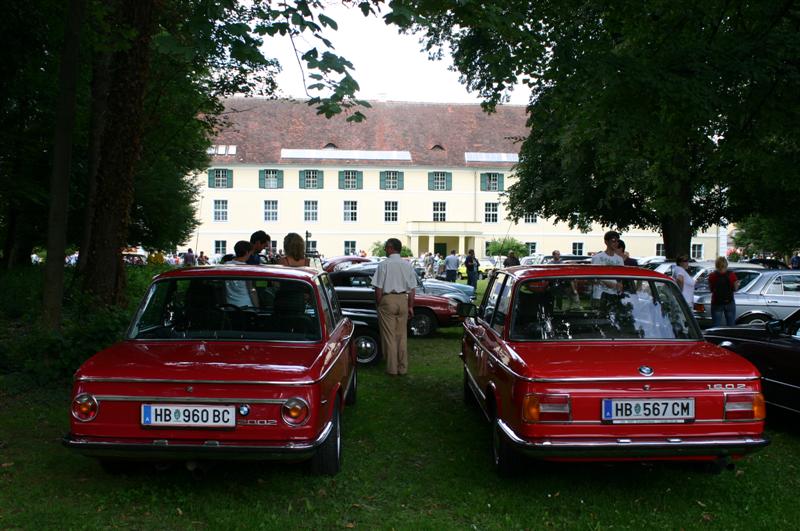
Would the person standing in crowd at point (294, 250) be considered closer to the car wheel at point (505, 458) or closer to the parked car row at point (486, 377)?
the parked car row at point (486, 377)

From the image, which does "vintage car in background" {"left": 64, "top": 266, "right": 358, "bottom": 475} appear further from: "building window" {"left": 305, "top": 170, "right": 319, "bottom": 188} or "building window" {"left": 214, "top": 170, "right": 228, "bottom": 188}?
"building window" {"left": 214, "top": 170, "right": 228, "bottom": 188}

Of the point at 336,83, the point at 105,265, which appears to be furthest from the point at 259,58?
the point at 105,265

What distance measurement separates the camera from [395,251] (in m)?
9.43

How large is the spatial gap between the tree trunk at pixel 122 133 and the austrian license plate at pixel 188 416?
232 inches

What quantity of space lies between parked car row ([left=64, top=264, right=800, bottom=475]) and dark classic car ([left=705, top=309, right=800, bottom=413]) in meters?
0.19

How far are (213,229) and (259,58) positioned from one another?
172 feet

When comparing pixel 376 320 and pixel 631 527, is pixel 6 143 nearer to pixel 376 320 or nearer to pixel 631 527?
pixel 376 320

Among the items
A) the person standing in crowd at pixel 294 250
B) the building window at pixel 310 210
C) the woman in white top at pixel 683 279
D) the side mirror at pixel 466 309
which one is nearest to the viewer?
the side mirror at pixel 466 309

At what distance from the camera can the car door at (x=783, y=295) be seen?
14.1m

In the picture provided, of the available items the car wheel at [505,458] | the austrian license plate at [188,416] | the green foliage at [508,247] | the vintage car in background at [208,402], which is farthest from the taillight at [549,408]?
the green foliage at [508,247]

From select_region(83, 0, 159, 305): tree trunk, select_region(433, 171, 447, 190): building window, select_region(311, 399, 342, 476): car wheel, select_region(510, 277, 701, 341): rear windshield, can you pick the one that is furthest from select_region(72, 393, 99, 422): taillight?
select_region(433, 171, 447, 190): building window

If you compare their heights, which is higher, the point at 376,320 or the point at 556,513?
the point at 376,320

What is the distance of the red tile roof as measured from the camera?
2272 inches

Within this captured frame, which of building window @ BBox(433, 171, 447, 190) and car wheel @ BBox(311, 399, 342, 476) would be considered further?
building window @ BBox(433, 171, 447, 190)
